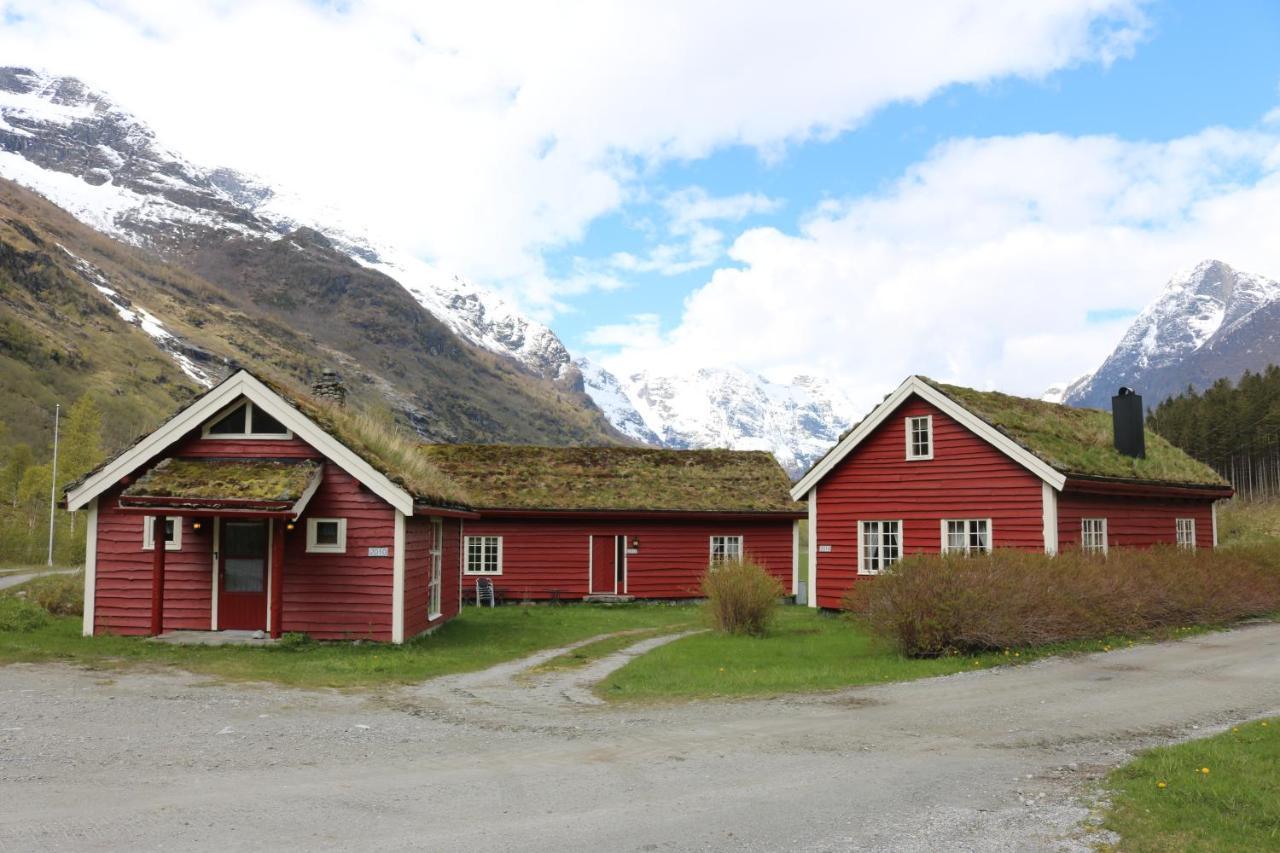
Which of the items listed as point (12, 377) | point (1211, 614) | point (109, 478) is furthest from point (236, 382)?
point (12, 377)

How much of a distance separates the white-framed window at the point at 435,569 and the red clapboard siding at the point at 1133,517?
14.3 metres

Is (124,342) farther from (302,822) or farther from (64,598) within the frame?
(302,822)

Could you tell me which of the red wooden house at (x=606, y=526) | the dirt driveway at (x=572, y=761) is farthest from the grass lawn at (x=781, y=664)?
the red wooden house at (x=606, y=526)

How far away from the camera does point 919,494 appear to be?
84.1 feet

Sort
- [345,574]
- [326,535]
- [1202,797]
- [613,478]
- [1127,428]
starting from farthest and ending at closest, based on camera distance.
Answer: [613,478] → [1127,428] → [326,535] → [345,574] → [1202,797]

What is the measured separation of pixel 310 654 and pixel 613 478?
1829 centimetres

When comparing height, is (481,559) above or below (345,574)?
below

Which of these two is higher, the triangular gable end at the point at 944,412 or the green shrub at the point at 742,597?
the triangular gable end at the point at 944,412

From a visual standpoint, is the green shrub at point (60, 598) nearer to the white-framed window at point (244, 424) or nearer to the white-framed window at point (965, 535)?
the white-framed window at point (244, 424)

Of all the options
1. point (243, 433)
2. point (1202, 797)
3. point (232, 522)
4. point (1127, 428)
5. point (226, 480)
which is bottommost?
point (1202, 797)

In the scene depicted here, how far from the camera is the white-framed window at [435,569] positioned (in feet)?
73.9

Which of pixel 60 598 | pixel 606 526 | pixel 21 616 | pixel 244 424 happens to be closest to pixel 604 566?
pixel 606 526

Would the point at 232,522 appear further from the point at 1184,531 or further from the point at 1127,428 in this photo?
the point at 1184,531

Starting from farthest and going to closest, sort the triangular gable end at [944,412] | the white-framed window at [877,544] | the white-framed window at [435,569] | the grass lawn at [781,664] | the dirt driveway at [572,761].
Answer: the white-framed window at [877,544] < the triangular gable end at [944,412] < the white-framed window at [435,569] < the grass lawn at [781,664] < the dirt driveway at [572,761]
